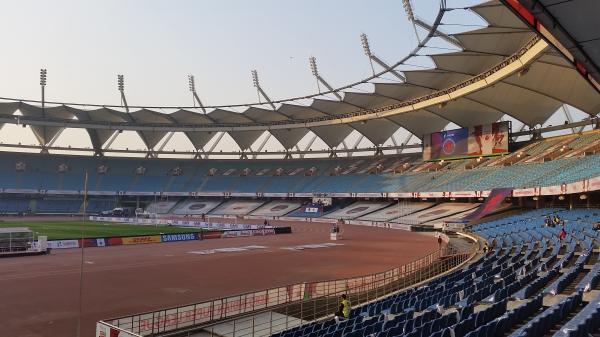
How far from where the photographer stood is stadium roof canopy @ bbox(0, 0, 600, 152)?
39156 mm

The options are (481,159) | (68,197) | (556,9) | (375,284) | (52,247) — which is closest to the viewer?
(556,9)

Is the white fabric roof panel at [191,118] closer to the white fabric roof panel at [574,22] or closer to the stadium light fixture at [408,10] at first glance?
the stadium light fixture at [408,10]

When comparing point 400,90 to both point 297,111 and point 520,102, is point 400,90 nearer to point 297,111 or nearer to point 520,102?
point 520,102

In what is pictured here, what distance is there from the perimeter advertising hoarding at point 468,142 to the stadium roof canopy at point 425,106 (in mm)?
1958

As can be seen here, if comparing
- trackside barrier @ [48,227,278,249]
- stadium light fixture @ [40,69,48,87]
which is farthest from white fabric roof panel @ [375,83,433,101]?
stadium light fixture @ [40,69,48,87]

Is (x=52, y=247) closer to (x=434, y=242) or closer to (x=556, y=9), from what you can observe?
(x=434, y=242)

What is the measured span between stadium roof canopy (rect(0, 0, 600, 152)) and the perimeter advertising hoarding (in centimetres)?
196

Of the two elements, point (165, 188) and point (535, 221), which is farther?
point (165, 188)

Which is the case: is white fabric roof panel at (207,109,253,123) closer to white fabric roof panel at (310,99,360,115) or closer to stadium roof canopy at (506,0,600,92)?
white fabric roof panel at (310,99,360,115)

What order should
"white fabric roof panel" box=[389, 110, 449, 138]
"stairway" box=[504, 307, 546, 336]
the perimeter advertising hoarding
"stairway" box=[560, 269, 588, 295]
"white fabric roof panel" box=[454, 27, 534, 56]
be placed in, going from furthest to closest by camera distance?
"white fabric roof panel" box=[389, 110, 449, 138], the perimeter advertising hoarding, "white fabric roof panel" box=[454, 27, 534, 56], "stairway" box=[560, 269, 588, 295], "stairway" box=[504, 307, 546, 336]

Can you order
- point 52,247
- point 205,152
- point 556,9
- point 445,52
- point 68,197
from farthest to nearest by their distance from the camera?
point 205,152
point 68,197
point 445,52
point 52,247
point 556,9

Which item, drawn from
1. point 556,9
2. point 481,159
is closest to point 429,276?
point 556,9

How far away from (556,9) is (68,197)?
89.6m

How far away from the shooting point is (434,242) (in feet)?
136
